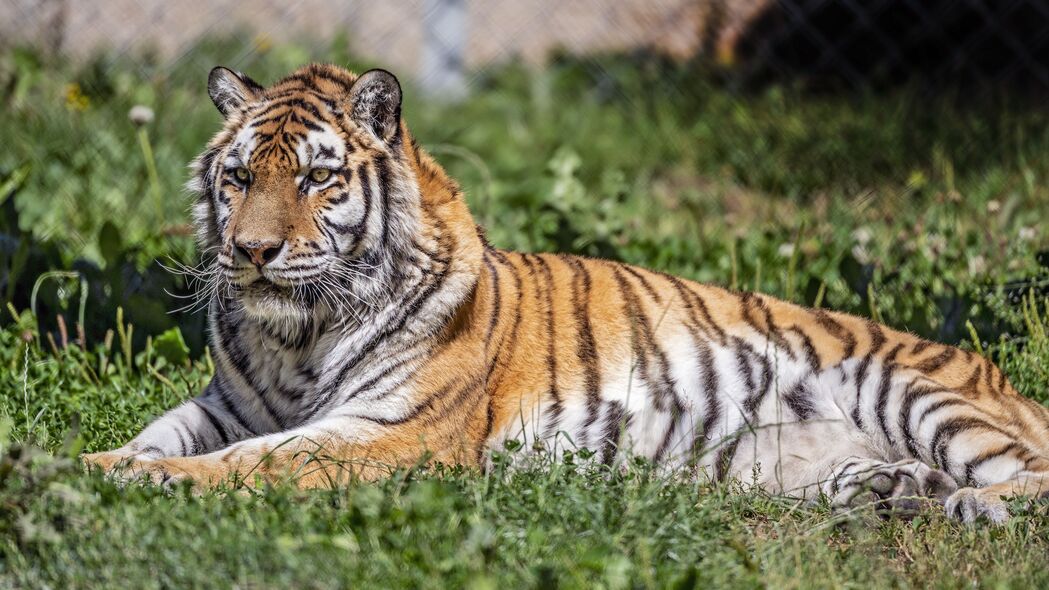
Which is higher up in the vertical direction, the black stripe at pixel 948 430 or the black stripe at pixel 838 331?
the black stripe at pixel 838 331

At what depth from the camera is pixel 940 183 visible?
5.90 m

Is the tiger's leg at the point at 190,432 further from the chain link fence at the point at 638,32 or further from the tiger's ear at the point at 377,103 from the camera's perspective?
the chain link fence at the point at 638,32

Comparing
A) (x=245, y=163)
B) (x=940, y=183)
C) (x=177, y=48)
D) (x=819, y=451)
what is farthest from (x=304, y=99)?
(x=177, y=48)

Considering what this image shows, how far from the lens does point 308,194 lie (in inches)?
120

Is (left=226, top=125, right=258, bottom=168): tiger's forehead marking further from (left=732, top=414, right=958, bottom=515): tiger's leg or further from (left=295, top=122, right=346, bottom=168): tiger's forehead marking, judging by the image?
(left=732, top=414, right=958, bottom=515): tiger's leg

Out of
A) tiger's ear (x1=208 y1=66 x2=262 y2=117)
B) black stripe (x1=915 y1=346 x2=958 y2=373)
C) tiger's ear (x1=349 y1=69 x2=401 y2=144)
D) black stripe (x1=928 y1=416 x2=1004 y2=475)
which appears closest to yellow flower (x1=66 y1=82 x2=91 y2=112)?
tiger's ear (x1=208 y1=66 x2=262 y2=117)

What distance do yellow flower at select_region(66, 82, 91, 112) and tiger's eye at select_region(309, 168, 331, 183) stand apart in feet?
11.4

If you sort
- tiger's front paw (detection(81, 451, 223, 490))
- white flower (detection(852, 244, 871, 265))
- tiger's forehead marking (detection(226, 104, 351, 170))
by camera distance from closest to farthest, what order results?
tiger's front paw (detection(81, 451, 223, 490)), tiger's forehead marking (detection(226, 104, 351, 170)), white flower (detection(852, 244, 871, 265))

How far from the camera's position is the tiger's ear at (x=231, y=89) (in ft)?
10.6

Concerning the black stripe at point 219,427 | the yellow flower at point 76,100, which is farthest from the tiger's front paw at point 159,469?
the yellow flower at point 76,100

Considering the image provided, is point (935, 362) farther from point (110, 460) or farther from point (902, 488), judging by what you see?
point (110, 460)

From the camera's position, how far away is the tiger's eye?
3066 millimetres

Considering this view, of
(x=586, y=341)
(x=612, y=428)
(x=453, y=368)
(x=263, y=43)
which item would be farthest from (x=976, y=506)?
(x=263, y=43)

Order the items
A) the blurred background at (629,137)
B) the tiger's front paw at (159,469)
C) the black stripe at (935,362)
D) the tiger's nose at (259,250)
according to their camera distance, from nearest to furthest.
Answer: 1. the tiger's front paw at (159,469)
2. the tiger's nose at (259,250)
3. the black stripe at (935,362)
4. the blurred background at (629,137)
